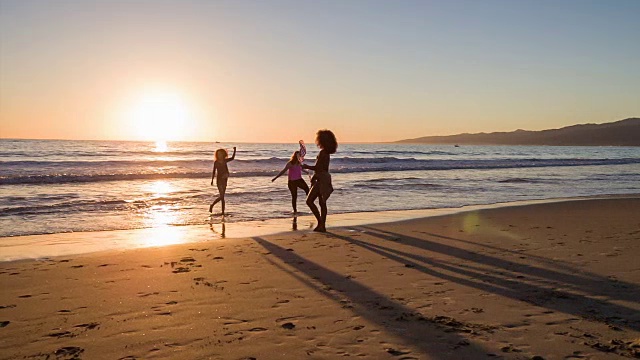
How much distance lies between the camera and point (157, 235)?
10055 mm

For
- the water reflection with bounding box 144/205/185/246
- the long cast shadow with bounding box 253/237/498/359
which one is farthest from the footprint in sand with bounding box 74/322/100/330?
the water reflection with bounding box 144/205/185/246

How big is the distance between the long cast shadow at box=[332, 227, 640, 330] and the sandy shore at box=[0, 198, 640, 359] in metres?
0.02

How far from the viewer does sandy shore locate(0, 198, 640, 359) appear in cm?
393

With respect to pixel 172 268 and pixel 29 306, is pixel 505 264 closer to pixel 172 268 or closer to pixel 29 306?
pixel 172 268

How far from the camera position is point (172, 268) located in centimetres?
672

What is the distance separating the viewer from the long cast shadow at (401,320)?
3826mm

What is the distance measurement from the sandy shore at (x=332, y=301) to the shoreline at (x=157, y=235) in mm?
773

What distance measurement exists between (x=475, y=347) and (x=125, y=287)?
3.82 meters

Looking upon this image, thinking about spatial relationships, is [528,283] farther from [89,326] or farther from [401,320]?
[89,326]

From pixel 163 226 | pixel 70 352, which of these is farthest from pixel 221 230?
pixel 70 352

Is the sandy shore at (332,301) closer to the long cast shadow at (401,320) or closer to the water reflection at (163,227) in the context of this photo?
the long cast shadow at (401,320)

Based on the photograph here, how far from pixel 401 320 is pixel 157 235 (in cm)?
674

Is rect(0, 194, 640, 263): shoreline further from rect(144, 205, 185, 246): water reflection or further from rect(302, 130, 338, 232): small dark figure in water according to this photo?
rect(302, 130, 338, 232): small dark figure in water

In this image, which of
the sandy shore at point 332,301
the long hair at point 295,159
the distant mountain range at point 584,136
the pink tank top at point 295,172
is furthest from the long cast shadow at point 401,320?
the distant mountain range at point 584,136
